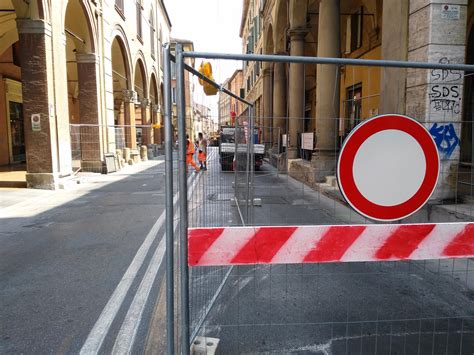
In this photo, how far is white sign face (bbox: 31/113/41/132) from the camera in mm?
11812

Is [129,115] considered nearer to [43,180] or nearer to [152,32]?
[152,32]

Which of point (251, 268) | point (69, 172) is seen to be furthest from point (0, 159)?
point (251, 268)

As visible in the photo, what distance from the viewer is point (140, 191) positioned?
12047mm

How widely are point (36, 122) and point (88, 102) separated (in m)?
4.96

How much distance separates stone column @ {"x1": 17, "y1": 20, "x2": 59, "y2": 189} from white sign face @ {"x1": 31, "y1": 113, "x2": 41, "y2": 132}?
0.03 metres

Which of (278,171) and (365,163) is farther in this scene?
(278,171)

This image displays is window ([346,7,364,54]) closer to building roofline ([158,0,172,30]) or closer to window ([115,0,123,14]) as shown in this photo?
window ([115,0,123,14])

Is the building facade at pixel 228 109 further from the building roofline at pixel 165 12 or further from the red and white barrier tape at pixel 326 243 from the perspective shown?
the building roofline at pixel 165 12

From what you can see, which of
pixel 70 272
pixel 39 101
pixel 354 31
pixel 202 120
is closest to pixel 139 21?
pixel 354 31

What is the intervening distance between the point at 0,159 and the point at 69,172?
8.99m

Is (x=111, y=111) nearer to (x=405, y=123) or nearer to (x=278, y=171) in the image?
(x=278, y=171)

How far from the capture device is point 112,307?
3668mm

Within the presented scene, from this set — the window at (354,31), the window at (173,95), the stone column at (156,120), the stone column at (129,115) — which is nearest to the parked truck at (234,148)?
the window at (173,95)

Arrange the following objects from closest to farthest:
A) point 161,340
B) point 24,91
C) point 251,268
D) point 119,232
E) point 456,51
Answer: point 161,340, point 251,268, point 456,51, point 119,232, point 24,91
